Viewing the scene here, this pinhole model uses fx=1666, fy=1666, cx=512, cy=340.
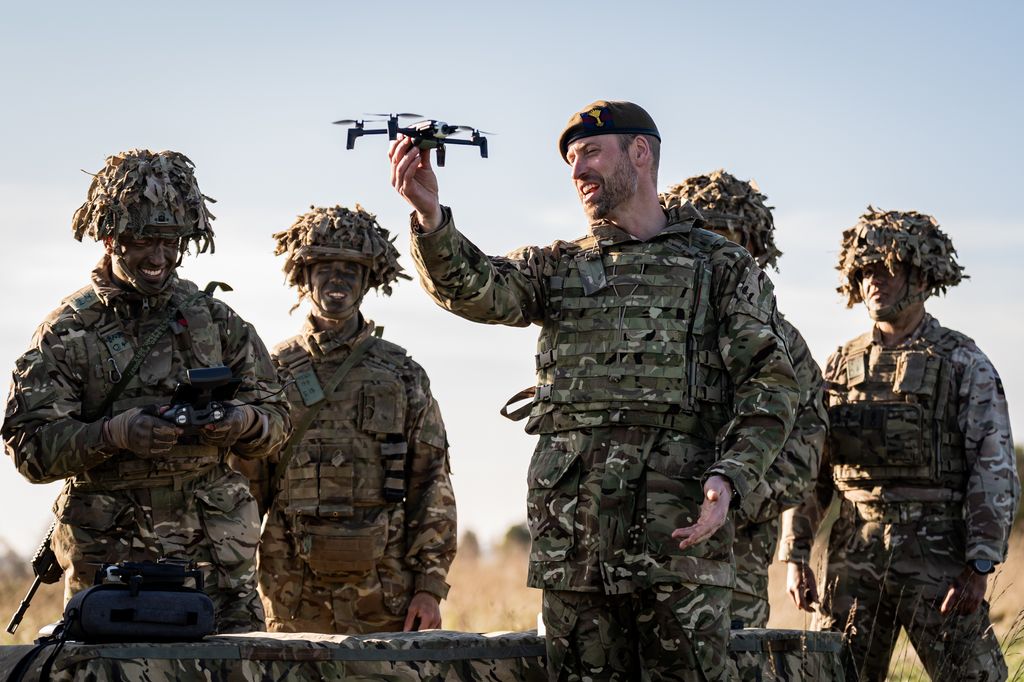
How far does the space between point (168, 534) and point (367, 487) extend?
7.73 feet

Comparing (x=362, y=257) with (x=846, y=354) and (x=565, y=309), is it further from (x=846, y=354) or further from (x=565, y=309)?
(x=565, y=309)

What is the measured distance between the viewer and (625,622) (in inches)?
245

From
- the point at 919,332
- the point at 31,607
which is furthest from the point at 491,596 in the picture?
the point at 919,332

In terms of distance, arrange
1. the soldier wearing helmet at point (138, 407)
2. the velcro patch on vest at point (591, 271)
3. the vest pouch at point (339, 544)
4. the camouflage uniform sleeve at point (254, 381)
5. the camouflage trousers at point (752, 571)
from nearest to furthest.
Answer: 1. the velcro patch on vest at point (591, 271)
2. the soldier wearing helmet at point (138, 407)
3. the camouflage uniform sleeve at point (254, 381)
4. the camouflage trousers at point (752, 571)
5. the vest pouch at point (339, 544)

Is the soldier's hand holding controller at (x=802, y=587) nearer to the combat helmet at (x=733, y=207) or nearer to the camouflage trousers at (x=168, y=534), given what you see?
the combat helmet at (x=733, y=207)

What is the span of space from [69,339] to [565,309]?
240 cm

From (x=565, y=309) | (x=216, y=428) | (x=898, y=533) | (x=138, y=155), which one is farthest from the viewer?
(x=898, y=533)

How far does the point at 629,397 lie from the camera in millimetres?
6273

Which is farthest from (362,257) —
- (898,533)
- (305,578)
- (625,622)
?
(625,622)

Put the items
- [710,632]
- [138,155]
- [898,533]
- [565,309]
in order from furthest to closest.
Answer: [898,533] → [138,155] → [565,309] → [710,632]

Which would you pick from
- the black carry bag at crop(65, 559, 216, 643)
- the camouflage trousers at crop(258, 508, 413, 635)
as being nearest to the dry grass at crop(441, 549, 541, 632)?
the camouflage trousers at crop(258, 508, 413, 635)

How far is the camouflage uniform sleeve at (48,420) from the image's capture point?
7168 millimetres

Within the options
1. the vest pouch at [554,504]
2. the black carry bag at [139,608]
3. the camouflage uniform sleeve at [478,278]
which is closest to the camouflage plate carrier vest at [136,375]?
the black carry bag at [139,608]

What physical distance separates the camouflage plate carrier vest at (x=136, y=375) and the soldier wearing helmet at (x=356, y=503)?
83.5 inches
